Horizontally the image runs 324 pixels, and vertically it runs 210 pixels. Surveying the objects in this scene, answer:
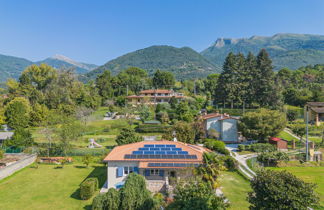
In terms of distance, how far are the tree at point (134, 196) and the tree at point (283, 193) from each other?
888 centimetres

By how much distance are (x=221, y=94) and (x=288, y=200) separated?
181 feet

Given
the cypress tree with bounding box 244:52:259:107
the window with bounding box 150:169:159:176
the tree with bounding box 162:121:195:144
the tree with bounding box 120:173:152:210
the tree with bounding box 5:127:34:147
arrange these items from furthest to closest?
the cypress tree with bounding box 244:52:259:107, the tree with bounding box 162:121:195:144, the tree with bounding box 5:127:34:147, the window with bounding box 150:169:159:176, the tree with bounding box 120:173:152:210

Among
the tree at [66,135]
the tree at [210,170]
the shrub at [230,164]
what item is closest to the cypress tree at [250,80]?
the shrub at [230,164]

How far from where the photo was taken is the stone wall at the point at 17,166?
1070 inches

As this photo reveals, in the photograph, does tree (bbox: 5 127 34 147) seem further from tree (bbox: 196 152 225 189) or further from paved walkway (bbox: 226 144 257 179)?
paved walkway (bbox: 226 144 257 179)

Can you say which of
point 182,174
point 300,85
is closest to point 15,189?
point 182,174

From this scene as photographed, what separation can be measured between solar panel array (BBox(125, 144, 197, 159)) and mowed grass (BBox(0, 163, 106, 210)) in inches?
241

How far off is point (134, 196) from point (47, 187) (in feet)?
41.5

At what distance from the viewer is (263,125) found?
39031 millimetres

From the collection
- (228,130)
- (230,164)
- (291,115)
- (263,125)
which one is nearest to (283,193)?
(230,164)

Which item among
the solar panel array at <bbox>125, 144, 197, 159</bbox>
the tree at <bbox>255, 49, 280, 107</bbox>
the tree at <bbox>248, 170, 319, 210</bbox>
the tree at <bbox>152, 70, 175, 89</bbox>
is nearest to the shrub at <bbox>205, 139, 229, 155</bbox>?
the solar panel array at <bbox>125, 144, 197, 159</bbox>

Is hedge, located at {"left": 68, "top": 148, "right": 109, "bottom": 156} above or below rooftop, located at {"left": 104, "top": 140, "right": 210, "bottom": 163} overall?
below

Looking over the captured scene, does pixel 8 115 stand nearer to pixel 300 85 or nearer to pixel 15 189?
pixel 15 189

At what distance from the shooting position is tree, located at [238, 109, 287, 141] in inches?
1544
